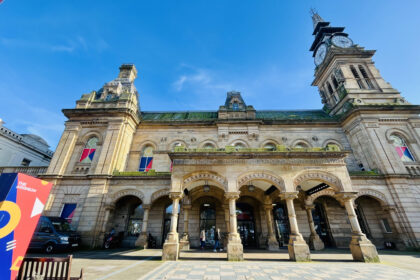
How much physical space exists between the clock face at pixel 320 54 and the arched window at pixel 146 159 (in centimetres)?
3114

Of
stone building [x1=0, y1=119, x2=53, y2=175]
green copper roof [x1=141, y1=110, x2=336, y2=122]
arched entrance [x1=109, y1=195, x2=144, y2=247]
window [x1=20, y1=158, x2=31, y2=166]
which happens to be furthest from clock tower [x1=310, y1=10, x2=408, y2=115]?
window [x1=20, y1=158, x2=31, y2=166]

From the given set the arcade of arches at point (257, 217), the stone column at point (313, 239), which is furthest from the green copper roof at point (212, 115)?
the stone column at point (313, 239)

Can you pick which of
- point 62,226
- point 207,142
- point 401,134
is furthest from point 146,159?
point 401,134

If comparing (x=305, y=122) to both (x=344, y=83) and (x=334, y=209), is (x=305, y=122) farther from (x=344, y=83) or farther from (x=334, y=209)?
(x=334, y=209)

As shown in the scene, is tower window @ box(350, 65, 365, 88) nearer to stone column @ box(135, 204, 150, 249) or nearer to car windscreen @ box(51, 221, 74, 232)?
stone column @ box(135, 204, 150, 249)

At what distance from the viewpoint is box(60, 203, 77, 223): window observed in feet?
51.7

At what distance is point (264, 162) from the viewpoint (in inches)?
492

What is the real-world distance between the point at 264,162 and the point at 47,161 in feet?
108

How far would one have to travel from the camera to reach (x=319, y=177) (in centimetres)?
1215

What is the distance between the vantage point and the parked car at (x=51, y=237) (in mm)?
11781

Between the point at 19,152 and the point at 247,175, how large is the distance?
100.0ft

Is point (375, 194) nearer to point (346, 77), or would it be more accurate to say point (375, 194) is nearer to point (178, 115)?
point (346, 77)

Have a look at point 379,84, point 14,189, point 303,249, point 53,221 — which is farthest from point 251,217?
point 379,84

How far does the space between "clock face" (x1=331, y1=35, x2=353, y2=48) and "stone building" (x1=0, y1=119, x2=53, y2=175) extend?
43.0m
